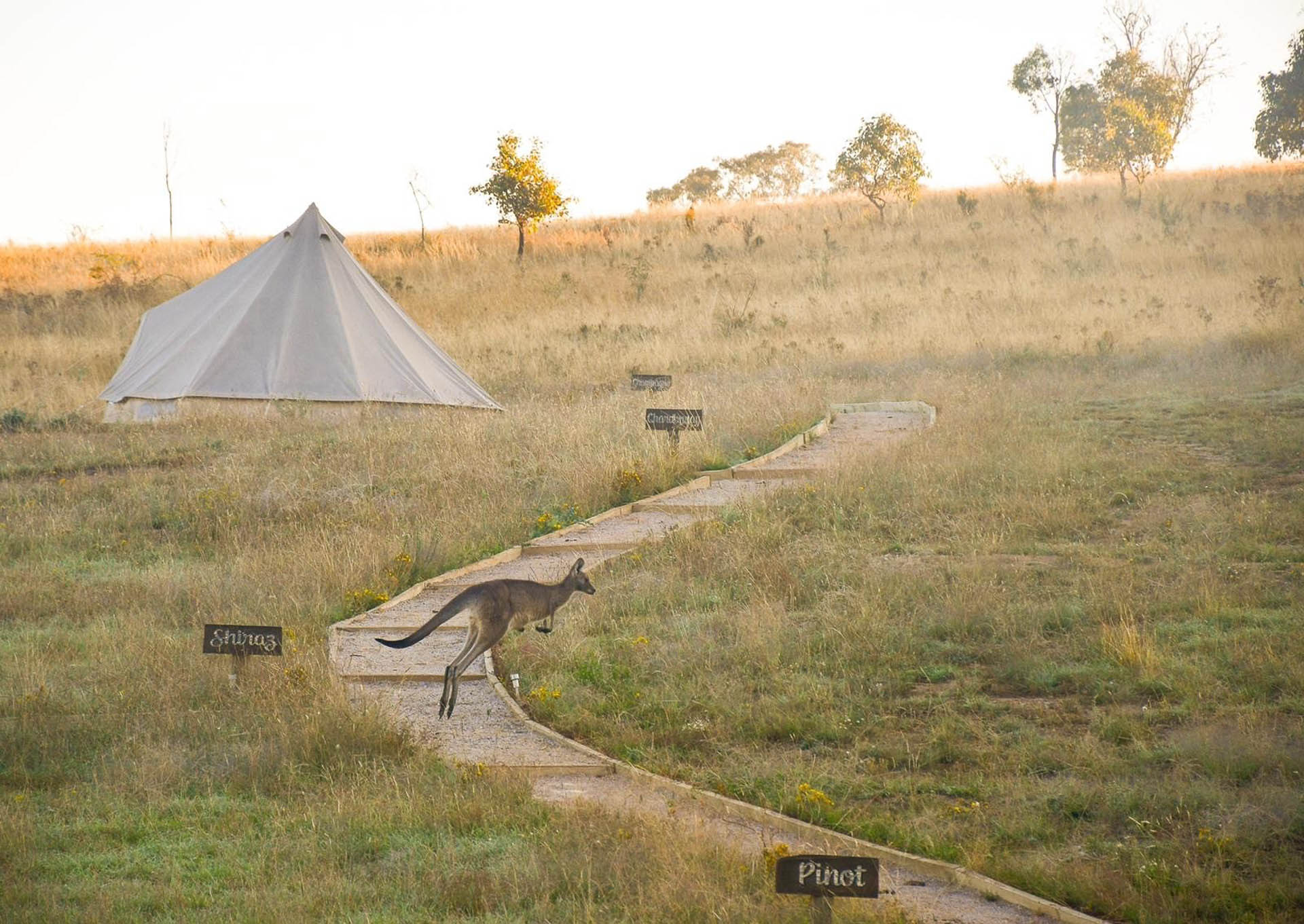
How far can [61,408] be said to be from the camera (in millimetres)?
18156

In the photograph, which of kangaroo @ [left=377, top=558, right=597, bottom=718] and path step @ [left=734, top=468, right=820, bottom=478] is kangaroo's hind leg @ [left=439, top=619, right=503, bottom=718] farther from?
path step @ [left=734, top=468, right=820, bottom=478]

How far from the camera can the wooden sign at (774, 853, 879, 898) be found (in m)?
3.64

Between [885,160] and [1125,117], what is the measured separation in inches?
289

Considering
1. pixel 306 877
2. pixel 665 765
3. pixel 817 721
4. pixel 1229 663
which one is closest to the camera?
pixel 306 877

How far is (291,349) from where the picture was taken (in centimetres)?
1702

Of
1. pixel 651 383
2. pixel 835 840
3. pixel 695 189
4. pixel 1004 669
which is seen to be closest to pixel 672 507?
pixel 1004 669

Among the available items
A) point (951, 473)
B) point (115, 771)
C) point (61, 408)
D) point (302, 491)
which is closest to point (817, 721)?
point (115, 771)

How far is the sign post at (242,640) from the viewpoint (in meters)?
6.16

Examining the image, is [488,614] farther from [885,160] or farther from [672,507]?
[885,160]

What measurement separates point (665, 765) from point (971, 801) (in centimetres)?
130

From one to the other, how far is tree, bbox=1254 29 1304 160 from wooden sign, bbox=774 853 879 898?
39.8 metres

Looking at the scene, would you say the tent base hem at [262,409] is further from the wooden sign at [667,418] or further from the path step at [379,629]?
the path step at [379,629]

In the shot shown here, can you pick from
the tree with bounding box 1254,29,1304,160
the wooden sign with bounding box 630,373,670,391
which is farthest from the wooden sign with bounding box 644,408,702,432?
the tree with bounding box 1254,29,1304,160

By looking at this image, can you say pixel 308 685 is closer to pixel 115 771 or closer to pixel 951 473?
pixel 115 771
